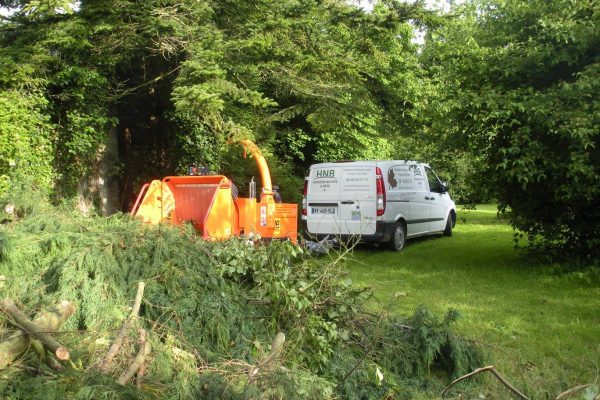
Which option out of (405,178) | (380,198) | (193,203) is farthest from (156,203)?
(405,178)

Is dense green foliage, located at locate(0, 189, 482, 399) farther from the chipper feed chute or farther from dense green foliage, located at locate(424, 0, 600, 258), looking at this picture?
dense green foliage, located at locate(424, 0, 600, 258)

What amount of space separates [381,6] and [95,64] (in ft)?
19.4

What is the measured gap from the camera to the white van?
37.3 feet

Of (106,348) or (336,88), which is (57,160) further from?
(106,348)

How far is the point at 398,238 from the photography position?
12.2m

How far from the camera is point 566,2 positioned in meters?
8.84

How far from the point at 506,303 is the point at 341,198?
5.11 metres

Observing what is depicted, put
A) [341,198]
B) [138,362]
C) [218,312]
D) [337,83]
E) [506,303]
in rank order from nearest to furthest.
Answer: [138,362], [218,312], [506,303], [337,83], [341,198]

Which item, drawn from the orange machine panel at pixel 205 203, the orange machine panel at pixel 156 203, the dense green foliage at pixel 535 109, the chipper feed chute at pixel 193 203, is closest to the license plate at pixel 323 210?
the dense green foliage at pixel 535 109

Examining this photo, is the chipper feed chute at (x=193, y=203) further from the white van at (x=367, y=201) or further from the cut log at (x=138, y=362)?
the cut log at (x=138, y=362)

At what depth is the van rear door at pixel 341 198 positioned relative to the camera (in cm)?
1143

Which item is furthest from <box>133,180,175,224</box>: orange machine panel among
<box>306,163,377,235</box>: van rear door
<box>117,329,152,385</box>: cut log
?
<box>117,329,152,385</box>: cut log

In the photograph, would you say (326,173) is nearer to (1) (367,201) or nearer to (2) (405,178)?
(1) (367,201)

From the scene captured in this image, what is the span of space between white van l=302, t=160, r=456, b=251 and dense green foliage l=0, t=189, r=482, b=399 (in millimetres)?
5716
